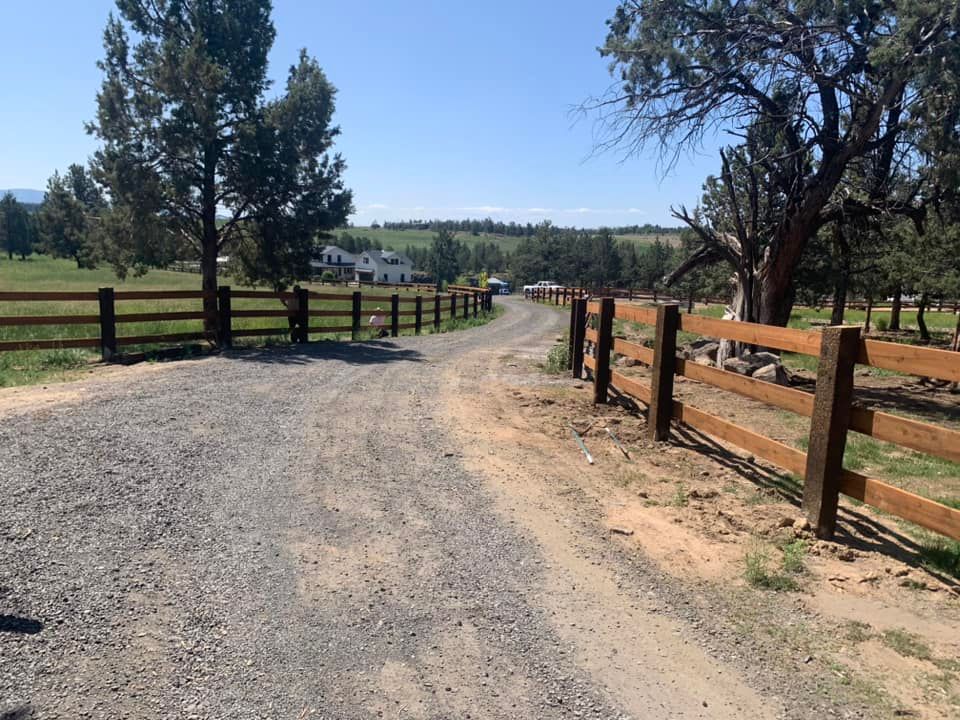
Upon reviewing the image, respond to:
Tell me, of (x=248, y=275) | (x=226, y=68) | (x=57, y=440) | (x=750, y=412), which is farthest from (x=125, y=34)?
(x=750, y=412)

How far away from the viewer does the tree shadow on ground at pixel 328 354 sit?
11.8 meters

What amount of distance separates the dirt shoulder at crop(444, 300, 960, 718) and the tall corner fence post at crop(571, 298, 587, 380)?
430 cm

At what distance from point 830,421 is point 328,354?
1010cm

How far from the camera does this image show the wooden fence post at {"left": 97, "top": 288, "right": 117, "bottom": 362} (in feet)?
36.2

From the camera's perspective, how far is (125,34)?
14.4 metres

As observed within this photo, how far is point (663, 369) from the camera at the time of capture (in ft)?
21.2

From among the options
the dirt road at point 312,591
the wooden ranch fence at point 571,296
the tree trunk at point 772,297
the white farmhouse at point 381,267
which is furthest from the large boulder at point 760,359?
the white farmhouse at point 381,267

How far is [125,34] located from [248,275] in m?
5.76

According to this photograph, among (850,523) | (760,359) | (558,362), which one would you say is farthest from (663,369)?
(760,359)

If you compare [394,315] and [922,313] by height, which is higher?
[922,313]

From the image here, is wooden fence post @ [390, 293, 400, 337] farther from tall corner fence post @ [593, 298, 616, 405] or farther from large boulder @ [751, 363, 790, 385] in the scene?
tall corner fence post @ [593, 298, 616, 405]

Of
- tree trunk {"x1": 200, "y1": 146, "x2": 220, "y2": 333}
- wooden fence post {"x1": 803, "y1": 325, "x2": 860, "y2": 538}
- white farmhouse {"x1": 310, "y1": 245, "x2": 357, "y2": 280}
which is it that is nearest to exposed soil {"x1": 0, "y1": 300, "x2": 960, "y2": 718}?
wooden fence post {"x1": 803, "y1": 325, "x2": 860, "y2": 538}

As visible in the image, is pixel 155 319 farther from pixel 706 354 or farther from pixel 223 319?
pixel 706 354

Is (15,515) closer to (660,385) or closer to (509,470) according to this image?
(509,470)
